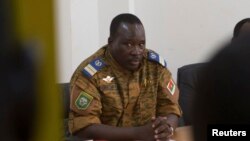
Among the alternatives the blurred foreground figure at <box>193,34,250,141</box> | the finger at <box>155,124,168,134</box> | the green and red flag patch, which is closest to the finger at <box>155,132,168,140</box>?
the finger at <box>155,124,168,134</box>

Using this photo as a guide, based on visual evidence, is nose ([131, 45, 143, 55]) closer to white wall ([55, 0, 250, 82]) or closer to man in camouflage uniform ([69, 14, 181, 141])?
man in camouflage uniform ([69, 14, 181, 141])

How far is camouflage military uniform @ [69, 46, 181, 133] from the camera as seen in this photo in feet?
5.76

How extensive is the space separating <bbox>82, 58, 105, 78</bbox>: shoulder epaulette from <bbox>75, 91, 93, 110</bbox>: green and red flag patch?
0.31 ft

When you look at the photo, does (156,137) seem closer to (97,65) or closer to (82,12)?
(97,65)

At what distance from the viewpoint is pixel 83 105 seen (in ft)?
5.73

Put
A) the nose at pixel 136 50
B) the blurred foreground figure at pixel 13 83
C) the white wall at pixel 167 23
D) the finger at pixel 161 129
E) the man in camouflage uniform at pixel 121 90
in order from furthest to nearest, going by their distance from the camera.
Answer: the white wall at pixel 167 23
the nose at pixel 136 50
the man in camouflage uniform at pixel 121 90
the finger at pixel 161 129
the blurred foreground figure at pixel 13 83

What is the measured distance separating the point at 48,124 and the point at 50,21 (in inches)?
2.8

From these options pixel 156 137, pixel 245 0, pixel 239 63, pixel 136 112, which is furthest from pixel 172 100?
pixel 239 63

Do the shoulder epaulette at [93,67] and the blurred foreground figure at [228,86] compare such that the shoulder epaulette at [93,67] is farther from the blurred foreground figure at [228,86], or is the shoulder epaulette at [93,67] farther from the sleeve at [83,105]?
the blurred foreground figure at [228,86]

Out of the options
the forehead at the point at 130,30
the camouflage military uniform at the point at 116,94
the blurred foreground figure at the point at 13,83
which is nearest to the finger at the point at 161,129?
the camouflage military uniform at the point at 116,94

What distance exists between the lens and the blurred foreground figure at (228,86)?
0.36 m

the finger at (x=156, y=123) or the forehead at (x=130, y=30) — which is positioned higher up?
the forehead at (x=130, y=30)

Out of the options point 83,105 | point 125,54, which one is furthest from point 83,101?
point 125,54

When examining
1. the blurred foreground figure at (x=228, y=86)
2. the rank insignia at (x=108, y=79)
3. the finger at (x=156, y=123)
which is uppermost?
the blurred foreground figure at (x=228, y=86)
